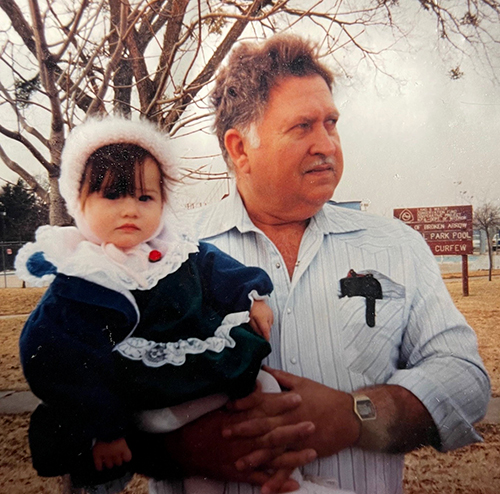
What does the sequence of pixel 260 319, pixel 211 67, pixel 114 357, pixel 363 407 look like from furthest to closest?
pixel 211 67 → pixel 363 407 → pixel 260 319 → pixel 114 357

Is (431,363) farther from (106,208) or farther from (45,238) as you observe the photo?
(45,238)

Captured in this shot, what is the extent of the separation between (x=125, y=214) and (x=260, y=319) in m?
0.51

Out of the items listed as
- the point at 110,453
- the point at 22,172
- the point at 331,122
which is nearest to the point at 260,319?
the point at 110,453

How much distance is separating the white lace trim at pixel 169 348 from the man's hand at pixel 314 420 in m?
0.22

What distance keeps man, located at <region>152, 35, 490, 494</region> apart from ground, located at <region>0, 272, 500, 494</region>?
17 centimetres

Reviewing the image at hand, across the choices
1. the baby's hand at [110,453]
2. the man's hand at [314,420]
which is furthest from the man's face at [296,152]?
the baby's hand at [110,453]

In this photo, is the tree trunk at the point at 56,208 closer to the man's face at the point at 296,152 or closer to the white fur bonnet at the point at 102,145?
the white fur bonnet at the point at 102,145

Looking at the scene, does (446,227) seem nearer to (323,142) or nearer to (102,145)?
(323,142)

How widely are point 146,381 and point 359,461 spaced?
79cm

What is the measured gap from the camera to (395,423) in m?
1.59

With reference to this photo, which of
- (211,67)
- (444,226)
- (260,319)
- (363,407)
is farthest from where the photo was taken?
(444,226)

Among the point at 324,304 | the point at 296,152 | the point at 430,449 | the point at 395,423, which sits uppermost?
the point at 296,152

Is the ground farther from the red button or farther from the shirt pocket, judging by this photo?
the red button

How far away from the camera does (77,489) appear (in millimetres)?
1692
